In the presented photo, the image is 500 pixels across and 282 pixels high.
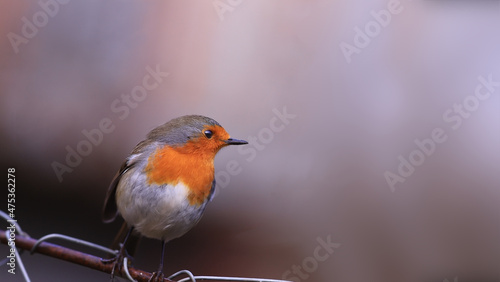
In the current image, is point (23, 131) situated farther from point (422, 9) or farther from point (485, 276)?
point (485, 276)

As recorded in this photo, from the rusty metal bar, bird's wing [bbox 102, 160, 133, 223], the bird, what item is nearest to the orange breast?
the bird

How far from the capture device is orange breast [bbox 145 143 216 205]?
4.75 feet

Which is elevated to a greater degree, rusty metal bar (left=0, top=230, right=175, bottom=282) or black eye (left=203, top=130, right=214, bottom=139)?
black eye (left=203, top=130, right=214, bottom=139)

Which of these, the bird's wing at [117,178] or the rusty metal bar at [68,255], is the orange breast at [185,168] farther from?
the rusty metal bar at [68,255]

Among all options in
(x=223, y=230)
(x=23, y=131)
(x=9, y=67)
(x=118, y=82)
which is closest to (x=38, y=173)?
(x=23, y=131)

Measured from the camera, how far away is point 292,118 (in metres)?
2.32

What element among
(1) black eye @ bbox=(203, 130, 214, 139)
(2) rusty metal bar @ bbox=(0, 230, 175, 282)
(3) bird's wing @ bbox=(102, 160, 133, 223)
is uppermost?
(1) black eye @ bbox=(203, 130, 214, 139)

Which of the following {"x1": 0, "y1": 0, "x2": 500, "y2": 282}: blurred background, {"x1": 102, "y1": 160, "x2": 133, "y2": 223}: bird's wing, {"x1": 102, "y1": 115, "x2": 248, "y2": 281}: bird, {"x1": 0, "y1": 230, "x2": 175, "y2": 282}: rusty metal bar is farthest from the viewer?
{"x1": 0, "y1": 0, "x2": 500, "y2": 282}: blurred background

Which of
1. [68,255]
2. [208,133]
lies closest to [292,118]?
[208,133]

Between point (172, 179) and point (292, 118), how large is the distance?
98 centimetres

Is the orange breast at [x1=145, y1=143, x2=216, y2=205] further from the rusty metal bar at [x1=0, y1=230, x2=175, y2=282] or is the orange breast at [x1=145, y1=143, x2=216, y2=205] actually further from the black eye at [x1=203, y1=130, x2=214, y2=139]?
the rusty metal bar at [x1=0, y1=230, x2=175, y2=282]

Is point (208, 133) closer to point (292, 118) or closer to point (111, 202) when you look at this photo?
point (111, 202)

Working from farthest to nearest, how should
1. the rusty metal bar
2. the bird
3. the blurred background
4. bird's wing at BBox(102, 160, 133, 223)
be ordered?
1. the blurred background
2. bird's wing at BBox(102, 160, 133, 223)
3. the bird
4. the rusty metal bar

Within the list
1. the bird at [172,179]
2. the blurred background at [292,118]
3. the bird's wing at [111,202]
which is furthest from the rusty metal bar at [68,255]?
the blurred background at [292,118]
